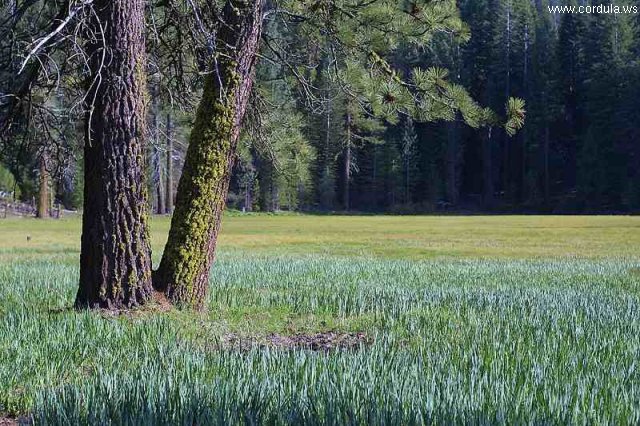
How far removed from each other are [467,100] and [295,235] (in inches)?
819

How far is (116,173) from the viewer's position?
553 cm

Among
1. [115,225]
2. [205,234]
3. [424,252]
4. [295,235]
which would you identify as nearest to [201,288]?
[205,234]

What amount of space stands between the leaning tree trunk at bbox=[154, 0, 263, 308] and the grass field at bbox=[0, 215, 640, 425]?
421 mm

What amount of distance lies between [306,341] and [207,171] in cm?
190

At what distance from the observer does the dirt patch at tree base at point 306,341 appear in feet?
→ 15.3

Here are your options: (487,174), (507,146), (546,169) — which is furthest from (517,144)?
(546,169)

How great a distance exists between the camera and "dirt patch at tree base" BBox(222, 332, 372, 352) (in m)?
4.67

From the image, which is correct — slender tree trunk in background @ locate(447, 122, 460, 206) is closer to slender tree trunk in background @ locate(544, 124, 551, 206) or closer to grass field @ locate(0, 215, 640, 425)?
slender tree trunk in background @ locate(544, 124, 551, 206)

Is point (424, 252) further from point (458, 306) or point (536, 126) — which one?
point (536, 126)

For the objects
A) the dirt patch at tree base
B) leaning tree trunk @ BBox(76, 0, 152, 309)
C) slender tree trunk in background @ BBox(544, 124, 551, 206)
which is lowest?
the dirt patch at tree base

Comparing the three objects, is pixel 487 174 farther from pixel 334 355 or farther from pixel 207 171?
pixel 334 355

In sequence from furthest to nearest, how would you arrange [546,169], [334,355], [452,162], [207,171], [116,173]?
[452,162] < [546,169] < [207,171] < [116,173] < [334,355]

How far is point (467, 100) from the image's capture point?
713cm

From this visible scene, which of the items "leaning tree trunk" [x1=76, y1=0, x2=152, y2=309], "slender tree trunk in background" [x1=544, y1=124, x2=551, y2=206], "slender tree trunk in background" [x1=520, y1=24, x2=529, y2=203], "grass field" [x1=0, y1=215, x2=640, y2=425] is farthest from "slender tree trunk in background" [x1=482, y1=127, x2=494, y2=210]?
"leaning tree trunk" [x1=76, y1=0, x2=152, y2=309]
